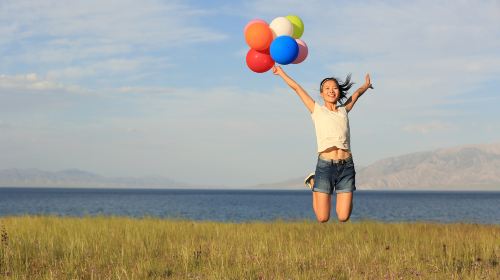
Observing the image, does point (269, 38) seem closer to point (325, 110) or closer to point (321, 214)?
point (325, 110)

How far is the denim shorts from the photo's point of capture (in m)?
8.92

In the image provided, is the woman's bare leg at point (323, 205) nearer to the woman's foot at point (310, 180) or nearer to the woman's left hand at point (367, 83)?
the woman's foot at point (310, 180)

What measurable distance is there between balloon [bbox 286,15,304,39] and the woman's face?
3.43ft

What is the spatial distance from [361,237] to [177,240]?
4884 millimetres

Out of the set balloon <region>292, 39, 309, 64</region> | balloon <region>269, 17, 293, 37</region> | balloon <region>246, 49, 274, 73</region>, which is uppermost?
balloon <region>269, 17, 293, 37</region>

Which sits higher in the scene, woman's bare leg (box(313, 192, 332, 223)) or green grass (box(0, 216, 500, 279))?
Answer: woman's bare leg (box(313, 192, 332, 223))

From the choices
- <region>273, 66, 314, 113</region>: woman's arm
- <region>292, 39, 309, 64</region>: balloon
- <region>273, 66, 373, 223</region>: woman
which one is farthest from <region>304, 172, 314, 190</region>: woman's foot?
<region>292, 39, 309, 64</region>: balloon

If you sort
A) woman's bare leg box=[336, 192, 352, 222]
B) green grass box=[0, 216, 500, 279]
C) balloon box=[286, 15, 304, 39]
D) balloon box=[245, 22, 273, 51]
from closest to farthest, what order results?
woman's bare leg box=[336, 192, 352, 222] → balloon box=[245, 22, 273, 51] → green grass box=[0, 216, 500, 279] → balloon box=[286, 15, 304, 39]

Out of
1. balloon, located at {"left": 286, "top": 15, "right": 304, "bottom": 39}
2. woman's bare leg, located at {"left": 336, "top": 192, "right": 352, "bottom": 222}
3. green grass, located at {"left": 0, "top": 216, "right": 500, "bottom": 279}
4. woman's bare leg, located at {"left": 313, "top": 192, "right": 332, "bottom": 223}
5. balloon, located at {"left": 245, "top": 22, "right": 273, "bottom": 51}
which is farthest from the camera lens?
balloon, located at {"left": 286, "top": 15, "right": 304, "bottom": 39}

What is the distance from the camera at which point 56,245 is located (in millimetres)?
12969

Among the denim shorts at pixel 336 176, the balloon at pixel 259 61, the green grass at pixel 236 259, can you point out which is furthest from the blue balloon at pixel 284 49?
the green grass at pixel 236 259

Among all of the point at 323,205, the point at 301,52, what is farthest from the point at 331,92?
the point at 323,205

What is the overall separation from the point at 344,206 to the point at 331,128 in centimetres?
117

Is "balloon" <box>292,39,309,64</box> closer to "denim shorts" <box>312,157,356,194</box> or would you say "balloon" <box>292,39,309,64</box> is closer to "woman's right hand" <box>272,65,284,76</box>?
"woman's right hand" <box>272,65,284,76</box>
